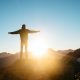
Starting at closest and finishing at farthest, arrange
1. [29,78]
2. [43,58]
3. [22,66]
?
[29,78] → [22,66] → [43,58]

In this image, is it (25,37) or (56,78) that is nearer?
(56,78)

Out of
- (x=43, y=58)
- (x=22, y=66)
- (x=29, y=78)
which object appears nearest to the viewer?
(x=29, y=78)

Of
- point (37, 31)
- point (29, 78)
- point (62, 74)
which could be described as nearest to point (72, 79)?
point (62, 74)

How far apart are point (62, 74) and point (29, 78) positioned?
295 cm

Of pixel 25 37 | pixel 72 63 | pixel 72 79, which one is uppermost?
pixel 25 37

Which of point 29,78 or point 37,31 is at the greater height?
point 37,31

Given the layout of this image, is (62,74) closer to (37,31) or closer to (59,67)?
(59,67)

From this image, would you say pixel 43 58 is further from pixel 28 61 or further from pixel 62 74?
pixel 62 74

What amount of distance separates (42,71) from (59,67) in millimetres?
1723

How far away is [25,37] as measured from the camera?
18.5 m

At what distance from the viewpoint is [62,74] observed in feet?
57.6

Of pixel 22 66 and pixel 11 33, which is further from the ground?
pixel 11 33

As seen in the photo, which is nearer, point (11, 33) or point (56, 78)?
point (56, 78)

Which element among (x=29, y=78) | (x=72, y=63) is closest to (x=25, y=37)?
(x=29, y=78)
